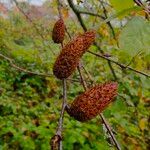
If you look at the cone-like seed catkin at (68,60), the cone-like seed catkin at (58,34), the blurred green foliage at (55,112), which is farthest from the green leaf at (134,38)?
the blurred green foliage at (55,112)

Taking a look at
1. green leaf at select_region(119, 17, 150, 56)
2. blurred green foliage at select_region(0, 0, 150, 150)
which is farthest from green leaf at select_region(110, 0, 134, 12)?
blurred green foliage at select_region(0, 0, 150, 150)

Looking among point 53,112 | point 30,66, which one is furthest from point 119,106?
point 30,66

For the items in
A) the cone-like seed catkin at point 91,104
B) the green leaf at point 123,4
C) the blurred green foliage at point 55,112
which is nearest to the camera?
the cone-like seed catkin at point 91,104

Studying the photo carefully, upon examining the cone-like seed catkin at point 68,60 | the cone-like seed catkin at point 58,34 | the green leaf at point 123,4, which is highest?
the cone-like seed catkin at point 58,34

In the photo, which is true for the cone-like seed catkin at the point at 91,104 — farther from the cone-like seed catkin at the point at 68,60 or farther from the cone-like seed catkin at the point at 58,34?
the cone-like seed catkin at the point at 58,34

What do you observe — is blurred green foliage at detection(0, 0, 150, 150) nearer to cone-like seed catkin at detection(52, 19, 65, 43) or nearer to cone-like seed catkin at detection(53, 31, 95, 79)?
cone-like seed catkin at detection(52, 19, 65, 43)
